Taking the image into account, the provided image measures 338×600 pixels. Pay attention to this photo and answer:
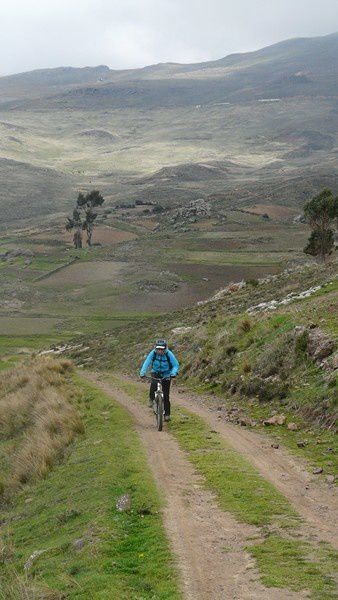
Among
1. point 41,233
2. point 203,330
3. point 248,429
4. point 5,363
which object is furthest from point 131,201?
point 248,429

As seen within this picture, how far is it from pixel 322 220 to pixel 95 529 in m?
59.0

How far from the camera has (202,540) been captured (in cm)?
973

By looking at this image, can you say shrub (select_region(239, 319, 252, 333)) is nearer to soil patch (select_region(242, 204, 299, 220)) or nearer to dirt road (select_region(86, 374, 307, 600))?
dirt road (select_region(86, 374, 307, 600))

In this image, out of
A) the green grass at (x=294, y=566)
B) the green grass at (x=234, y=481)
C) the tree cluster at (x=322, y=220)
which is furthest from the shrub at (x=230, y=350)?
the tree cluster at (x=322, y=220)

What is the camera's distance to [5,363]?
46.4 m

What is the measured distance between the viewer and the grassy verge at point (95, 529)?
341 inches

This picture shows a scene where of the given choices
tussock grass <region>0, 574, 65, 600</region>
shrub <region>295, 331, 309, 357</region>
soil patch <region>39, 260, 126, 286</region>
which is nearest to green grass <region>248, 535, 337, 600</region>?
tussock grass <region>0, 574, 65, 600</region>

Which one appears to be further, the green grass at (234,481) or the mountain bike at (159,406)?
the mountain bike at (159,406)

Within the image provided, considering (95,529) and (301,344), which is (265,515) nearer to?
(95,529)

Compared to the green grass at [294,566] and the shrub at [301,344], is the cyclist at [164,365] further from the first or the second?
the green grass at [294,566]

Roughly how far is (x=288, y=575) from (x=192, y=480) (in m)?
4.64

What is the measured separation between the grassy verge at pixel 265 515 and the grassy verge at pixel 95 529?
1.14m

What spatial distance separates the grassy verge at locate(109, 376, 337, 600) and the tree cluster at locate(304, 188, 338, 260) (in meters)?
51.3

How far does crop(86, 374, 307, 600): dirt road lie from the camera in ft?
26.5
